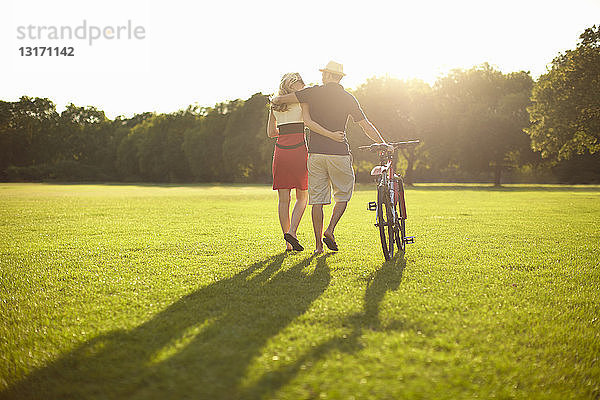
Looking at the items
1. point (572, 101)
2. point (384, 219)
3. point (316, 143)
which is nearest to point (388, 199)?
point (384, 219)

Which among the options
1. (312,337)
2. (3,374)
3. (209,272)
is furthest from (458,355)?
(209,272)

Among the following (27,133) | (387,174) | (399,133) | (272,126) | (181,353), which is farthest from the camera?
(27,133)

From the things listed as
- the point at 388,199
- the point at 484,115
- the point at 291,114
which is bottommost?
the point at 388,199

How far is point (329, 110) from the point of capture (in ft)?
17.6

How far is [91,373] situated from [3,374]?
45 centimetres

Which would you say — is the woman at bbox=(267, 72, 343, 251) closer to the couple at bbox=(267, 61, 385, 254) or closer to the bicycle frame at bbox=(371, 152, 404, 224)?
the couple at bbox=(267, 61, 385, 254)

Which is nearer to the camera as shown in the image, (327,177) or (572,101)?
(327,177)

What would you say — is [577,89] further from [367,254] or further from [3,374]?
[3,374]

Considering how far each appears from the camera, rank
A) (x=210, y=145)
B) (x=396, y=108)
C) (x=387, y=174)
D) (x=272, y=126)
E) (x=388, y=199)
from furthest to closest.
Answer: (x=210, y=145) → (x=396, y=108) → (x=272, y=126) → (x=387, y=174) → (x=388, y=199)

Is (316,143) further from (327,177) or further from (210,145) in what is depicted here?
(210,145)

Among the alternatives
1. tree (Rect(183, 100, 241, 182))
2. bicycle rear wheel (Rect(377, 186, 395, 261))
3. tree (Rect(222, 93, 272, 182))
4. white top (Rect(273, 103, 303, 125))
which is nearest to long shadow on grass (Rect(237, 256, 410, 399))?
bicycle rear wheel (Rect(377, 186, 395, 261))

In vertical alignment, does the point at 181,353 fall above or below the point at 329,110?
below

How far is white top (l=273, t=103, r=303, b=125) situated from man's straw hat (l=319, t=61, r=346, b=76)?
21.8 inches

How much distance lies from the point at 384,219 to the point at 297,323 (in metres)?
2.71
